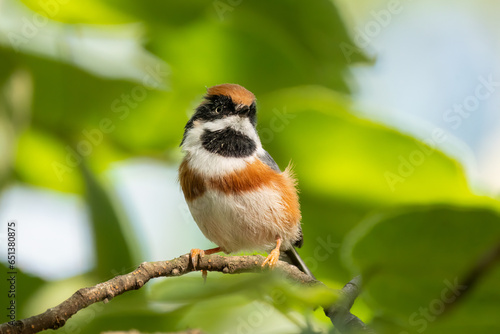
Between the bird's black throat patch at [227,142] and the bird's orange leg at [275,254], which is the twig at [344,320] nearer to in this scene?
the bird's orange leg at [275,254]

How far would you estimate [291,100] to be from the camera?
79cm

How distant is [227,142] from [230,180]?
0.12 metres

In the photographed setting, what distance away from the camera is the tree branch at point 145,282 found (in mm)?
653

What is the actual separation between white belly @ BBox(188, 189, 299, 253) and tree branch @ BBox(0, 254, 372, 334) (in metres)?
0.44

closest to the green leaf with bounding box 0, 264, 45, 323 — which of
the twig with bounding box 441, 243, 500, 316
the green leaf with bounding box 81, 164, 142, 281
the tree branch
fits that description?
the green leaf with bounding box 81, 164, 142, 281

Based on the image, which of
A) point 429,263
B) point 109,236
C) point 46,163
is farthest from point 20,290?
point 429,263

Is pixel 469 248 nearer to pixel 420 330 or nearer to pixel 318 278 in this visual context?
pixel 420 330

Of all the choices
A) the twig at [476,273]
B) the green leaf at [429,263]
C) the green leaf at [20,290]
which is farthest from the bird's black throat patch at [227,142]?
the twig at [476,273]

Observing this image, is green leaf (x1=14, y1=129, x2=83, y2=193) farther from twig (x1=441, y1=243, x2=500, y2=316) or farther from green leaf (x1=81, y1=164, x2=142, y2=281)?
twig (x1=441, y1=243, x2=500, y2=316)

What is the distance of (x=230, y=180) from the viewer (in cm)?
162

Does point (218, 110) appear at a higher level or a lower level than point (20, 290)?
higher

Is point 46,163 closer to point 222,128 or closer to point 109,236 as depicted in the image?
point 109,236

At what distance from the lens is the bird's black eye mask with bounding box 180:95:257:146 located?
1.48 metres

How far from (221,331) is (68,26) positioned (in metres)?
0.84
